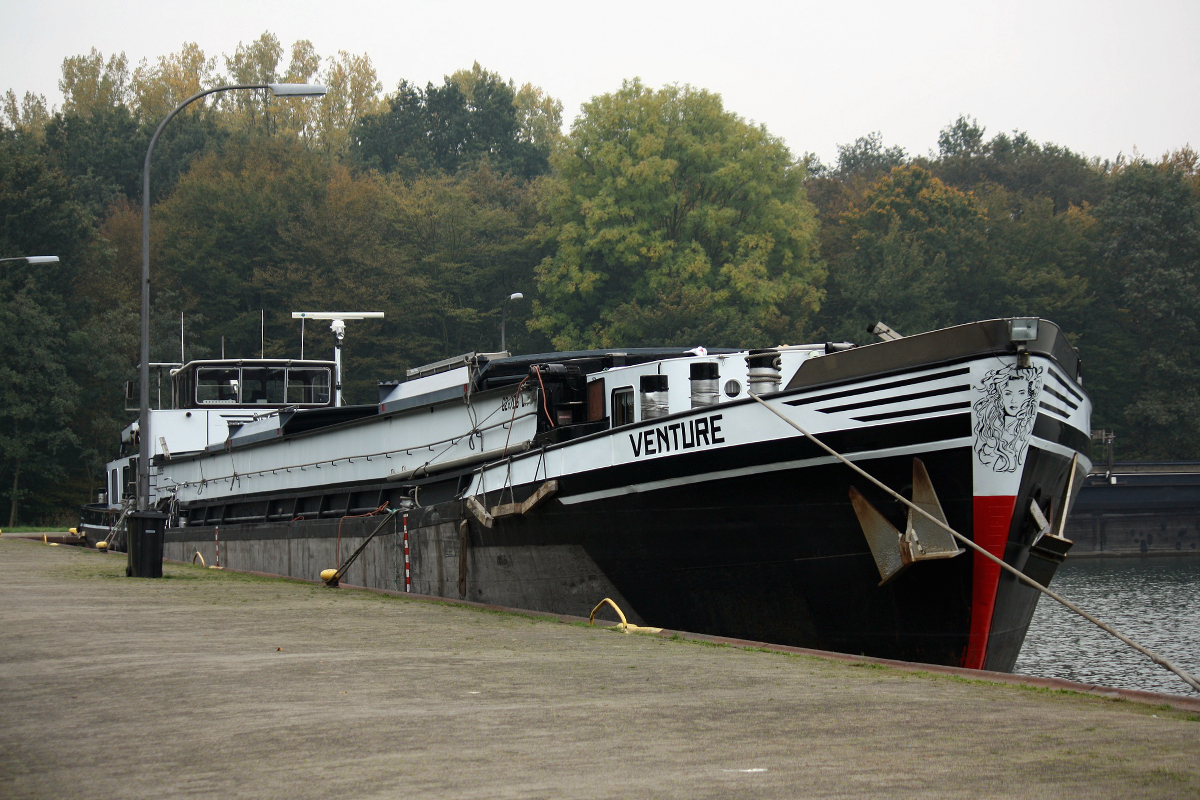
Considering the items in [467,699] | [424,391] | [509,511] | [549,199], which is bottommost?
[467,699]

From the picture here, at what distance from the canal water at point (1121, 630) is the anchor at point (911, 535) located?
Result: 656cm

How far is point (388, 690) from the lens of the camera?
7.05 metres

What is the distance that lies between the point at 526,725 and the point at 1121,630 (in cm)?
1867

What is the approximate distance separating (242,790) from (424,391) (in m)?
15.4

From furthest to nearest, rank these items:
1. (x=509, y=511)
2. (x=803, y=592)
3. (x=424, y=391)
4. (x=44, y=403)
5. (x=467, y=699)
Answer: (x=44, y=403) < (x=424, y=391) < (x=509, y=511) < (x=803, y=592) < (x=467, y=699)

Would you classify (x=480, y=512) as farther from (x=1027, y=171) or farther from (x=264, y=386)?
(x=1027, y=171)

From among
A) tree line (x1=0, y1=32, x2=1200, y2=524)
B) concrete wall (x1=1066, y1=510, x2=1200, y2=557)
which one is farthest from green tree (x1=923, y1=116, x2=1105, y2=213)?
concrete wall (x1=1066, y1=510, x2=1200, y2=557)

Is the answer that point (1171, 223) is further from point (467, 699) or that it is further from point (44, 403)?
point (467, 699)

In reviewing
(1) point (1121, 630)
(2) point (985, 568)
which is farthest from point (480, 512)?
(1) point (1121, 630)

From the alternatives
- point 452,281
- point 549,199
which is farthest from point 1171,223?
point 452,281

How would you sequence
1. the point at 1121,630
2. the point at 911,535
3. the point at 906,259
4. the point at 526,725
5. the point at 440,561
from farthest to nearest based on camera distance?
the point at 906,259 → the point at 1121,630 → the point at 440,561 → the point at 911,535 → the point at 526,725

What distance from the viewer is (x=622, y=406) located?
14688 mm

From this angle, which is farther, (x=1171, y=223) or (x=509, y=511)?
(x=1171, y=223)

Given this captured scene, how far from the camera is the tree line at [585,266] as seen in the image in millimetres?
53750
